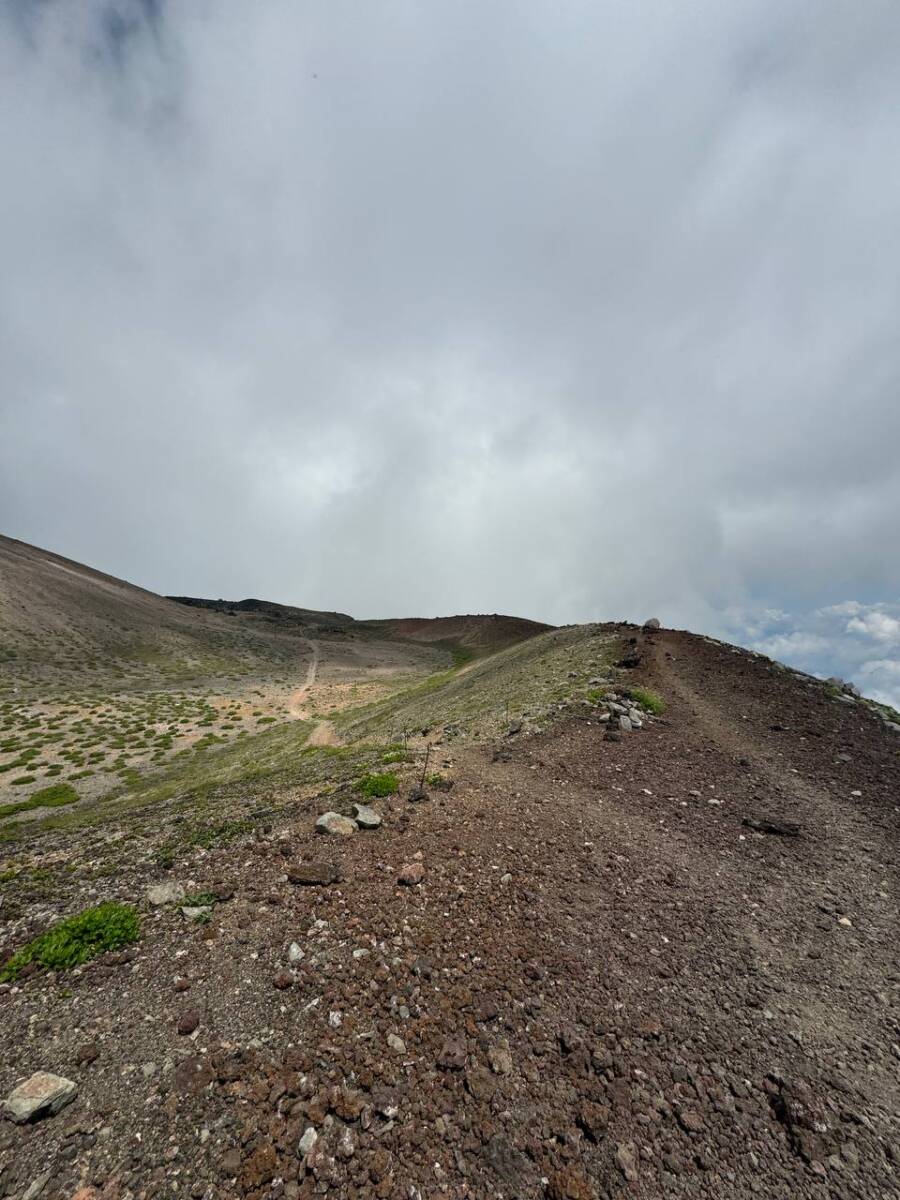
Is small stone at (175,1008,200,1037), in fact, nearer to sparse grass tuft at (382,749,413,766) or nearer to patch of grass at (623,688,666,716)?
sparse grass tuft at (382,749,413,766)

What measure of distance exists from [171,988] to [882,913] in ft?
40.3

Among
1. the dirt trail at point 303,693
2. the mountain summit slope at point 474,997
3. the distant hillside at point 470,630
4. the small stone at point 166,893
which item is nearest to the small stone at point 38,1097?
the mountain summit slope at point 474,997

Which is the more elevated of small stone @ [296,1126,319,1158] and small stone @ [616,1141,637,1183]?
small stone @ [616,1141,637,1183]

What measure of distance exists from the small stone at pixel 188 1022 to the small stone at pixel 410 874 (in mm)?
3594

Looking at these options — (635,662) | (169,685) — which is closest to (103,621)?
(169,685)

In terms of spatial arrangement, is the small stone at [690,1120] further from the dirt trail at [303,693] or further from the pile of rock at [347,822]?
the dirt trail at [303,693]

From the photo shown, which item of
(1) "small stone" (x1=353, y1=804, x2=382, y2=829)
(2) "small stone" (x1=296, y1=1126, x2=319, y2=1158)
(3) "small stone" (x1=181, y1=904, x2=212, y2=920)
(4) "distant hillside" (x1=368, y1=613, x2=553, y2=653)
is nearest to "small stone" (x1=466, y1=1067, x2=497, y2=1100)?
(2) "small stone" (x1=296, y1=1126, x2=319, y2=1158)

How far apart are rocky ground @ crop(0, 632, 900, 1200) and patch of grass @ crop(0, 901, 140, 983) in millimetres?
281

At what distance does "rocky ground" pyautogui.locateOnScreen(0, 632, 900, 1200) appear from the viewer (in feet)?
15.2

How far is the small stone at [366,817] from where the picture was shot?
10648 millimetres

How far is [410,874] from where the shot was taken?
888 centimetres

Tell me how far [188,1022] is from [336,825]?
454 cm

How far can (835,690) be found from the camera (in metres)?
22.4

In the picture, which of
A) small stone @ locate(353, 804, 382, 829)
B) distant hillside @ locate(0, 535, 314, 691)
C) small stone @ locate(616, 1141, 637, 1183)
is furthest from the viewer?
distant hillside @ locate(0, 535, 314, 691)
